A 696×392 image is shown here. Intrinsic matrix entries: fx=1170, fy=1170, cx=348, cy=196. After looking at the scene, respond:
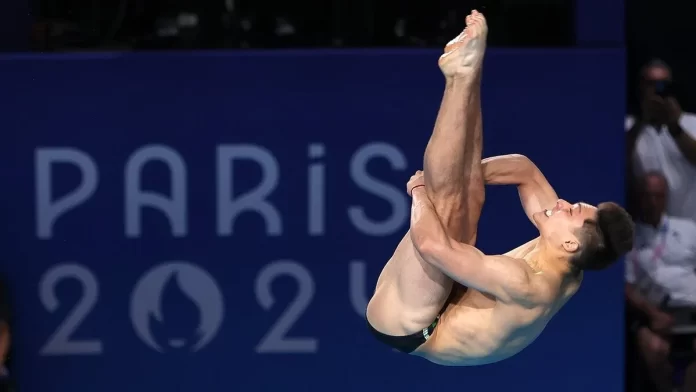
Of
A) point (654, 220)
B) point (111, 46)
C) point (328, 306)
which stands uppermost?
point (111, 46)

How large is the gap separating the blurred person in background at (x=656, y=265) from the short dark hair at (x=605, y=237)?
7.08 ft

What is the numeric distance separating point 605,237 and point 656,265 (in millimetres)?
2265

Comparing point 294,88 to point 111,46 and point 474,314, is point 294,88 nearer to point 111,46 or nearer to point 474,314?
point 111,46

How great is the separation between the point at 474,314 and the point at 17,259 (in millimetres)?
2885

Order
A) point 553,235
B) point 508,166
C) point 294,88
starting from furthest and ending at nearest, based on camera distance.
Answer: point 294,88 < point 508,166 < point 553,235

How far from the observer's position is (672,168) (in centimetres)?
607

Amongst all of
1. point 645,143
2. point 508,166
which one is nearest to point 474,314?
point 508,166

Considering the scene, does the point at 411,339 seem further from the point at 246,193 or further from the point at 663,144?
the point at 663,144

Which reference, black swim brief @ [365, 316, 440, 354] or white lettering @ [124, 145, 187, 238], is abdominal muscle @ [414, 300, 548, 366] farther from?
white lettering @ [124, 145, 187, 238]

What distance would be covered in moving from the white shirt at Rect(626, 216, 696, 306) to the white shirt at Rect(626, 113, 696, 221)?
78mm

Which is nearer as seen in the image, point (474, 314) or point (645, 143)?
point (474, 314)

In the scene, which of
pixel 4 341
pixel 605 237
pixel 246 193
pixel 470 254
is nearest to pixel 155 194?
pixel 246 193

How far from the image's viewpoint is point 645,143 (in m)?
6.09

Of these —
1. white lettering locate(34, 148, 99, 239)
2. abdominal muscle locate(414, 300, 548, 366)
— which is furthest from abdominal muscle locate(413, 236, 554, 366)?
white lettering locate(34, 148, 99, 239)
